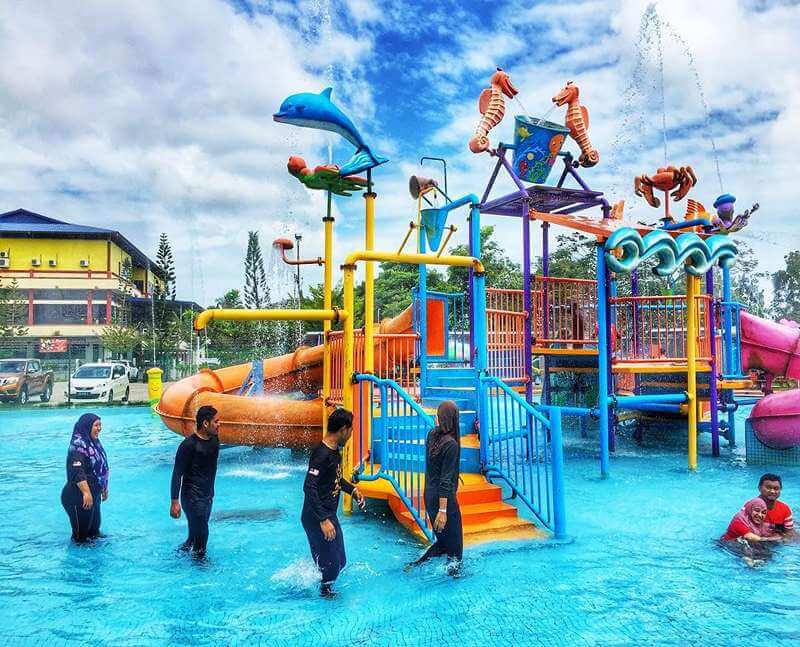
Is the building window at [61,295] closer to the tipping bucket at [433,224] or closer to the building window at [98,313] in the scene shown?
the building window at [98,313]

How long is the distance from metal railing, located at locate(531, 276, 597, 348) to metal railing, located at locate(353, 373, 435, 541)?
4380mm

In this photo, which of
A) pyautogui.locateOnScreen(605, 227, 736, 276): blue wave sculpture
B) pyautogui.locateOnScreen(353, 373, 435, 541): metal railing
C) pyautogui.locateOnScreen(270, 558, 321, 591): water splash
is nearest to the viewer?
pyautogui.locateOnScreen(270, 558, 321, 591): water splash

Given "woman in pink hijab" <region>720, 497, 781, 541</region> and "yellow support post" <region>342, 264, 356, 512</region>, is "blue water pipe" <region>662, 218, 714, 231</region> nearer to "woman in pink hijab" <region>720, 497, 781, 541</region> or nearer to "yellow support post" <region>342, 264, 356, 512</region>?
"woman in pink hijab" <region>720, 497, 781, 541</region>

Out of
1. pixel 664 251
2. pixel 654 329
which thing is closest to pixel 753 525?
pixel 664 251

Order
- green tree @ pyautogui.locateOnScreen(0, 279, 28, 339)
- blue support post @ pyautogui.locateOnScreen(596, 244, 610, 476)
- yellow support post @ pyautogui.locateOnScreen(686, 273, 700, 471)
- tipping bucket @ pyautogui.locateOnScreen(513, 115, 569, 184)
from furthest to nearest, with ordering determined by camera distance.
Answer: green tree @ pyautogui.locateOnScreen(0, 279, 28, 339), tipping bucket @ pyautogui.locateOnScreen(513, 115, 569, 184), yellow support post @ pyautogui.locateOnScreen(686, 273, 700, 471), blue support post @ pyautogui.locateOnScreen(596, 244, 610, 476)

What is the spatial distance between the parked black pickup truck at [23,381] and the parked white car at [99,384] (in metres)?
1.01

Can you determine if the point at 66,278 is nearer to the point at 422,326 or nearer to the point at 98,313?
the point at 98,313

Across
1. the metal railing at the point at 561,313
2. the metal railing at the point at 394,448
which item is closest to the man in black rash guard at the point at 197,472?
the metal railing at the point at 394,448

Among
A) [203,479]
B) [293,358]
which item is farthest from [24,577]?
[293,358]

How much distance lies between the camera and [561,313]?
1100 centimetres

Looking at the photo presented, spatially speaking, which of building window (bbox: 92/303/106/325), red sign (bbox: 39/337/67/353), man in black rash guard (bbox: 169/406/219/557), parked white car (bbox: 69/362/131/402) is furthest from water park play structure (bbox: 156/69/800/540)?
building window (bbox: 92/303/106/325)

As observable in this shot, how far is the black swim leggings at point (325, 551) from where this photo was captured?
481 cm

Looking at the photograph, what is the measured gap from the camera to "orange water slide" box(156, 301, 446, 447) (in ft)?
32.9

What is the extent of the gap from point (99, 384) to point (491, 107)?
1760cm
